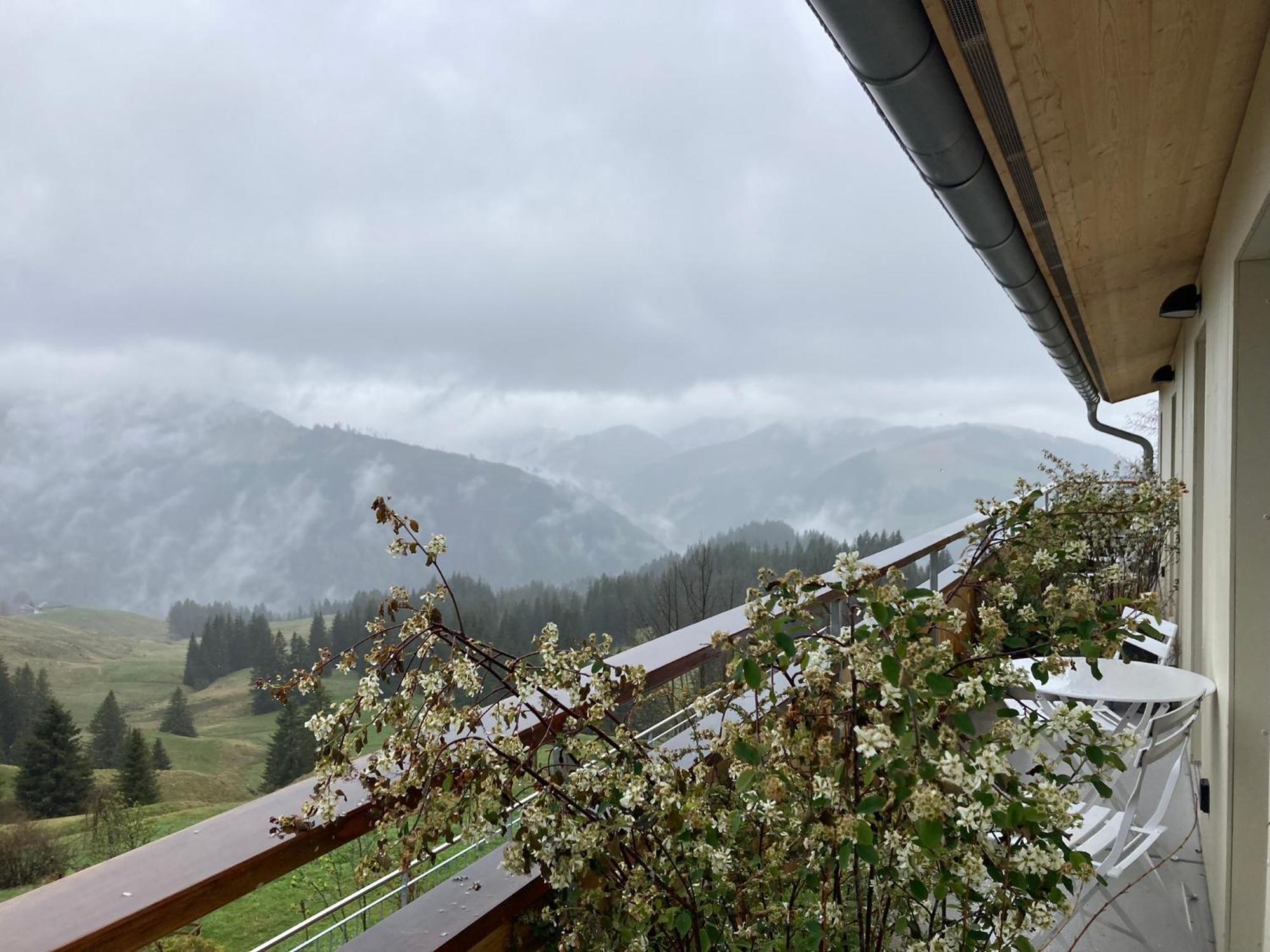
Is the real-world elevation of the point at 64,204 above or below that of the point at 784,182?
below

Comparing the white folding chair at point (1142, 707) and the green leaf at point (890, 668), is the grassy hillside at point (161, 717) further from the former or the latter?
the white folding chair at point (1142, 707)

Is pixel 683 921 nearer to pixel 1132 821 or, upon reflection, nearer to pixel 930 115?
pixel 930 115

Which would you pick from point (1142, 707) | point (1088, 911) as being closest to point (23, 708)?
point (1088, 911)

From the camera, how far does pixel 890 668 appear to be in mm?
1027

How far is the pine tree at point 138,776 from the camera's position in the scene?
1.42 meters

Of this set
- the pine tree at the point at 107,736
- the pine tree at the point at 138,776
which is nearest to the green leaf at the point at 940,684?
the pine tree at the point at 138,776

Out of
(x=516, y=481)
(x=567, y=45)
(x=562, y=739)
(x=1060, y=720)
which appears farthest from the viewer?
(x=567, y=45)

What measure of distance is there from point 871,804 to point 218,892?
775mm

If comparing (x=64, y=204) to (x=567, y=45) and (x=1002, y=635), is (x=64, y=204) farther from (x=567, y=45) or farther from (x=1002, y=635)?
(x=1002, y=635)

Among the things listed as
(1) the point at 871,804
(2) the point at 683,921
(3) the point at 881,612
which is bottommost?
(2) the point at 683,921

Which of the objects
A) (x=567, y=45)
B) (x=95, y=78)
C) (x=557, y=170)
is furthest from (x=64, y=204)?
(x=557, y=170)

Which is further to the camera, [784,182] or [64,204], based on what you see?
[784,182]

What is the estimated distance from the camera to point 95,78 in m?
11.6

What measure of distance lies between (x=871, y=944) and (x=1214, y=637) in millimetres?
2216
